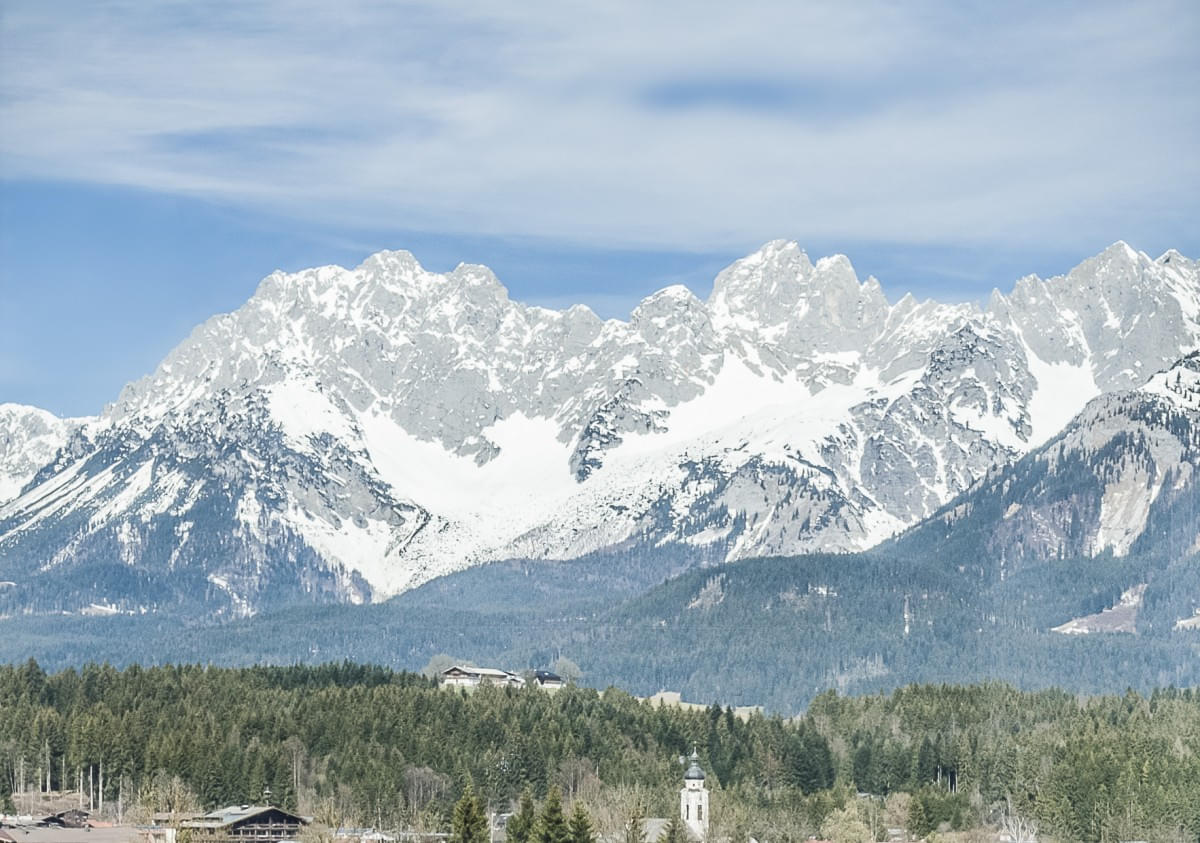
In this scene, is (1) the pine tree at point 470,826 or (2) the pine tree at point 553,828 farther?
(1) the pine tree at point 470,826

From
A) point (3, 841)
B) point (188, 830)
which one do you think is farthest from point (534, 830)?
point (3, 841)

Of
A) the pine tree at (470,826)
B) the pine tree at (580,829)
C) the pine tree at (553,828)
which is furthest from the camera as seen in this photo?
the pine tree at (470,826)

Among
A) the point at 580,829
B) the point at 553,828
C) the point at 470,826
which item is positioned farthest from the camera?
the point at 470,826

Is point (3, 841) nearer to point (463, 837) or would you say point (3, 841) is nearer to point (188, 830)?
point (188, 830)

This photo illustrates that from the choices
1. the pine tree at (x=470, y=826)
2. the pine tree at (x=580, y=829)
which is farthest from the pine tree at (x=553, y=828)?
the pine tree at (x=470, y=826)

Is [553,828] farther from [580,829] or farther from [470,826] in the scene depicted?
[470,826]

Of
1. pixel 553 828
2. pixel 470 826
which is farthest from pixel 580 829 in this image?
pixel 470 826

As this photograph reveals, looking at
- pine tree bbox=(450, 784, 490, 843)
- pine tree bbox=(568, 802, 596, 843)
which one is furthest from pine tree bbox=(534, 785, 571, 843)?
pine tree bbox=(450, 784, 490, 843)

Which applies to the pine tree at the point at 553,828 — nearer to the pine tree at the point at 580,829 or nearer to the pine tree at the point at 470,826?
the pine tree at the point at 580,829

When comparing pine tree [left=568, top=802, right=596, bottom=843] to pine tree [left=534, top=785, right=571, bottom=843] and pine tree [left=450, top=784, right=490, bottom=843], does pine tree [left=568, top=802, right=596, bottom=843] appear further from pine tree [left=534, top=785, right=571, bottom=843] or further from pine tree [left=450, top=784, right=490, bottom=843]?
pine tree [left=450, top=784, right=490, bottom=843]

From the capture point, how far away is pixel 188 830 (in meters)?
191

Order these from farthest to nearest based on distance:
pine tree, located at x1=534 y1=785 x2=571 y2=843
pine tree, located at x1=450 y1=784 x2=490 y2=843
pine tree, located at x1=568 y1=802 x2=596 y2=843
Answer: pine tree, located at x1=450 y1=784 x2=490 y2=843 < pine tree, located at x1=568 y1=802 x2=596 y2=843 < pine tree, located at x1=534 y1=785 x2=571 y2=843

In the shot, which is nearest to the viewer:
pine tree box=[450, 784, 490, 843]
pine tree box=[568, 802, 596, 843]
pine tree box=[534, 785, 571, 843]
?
pine tree box=[534, 785, 571, 843]

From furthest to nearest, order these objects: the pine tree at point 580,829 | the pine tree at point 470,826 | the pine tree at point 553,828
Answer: the pine tree at point 470,826
the pine tree at point 580,829
the pine tree at point 553,828
